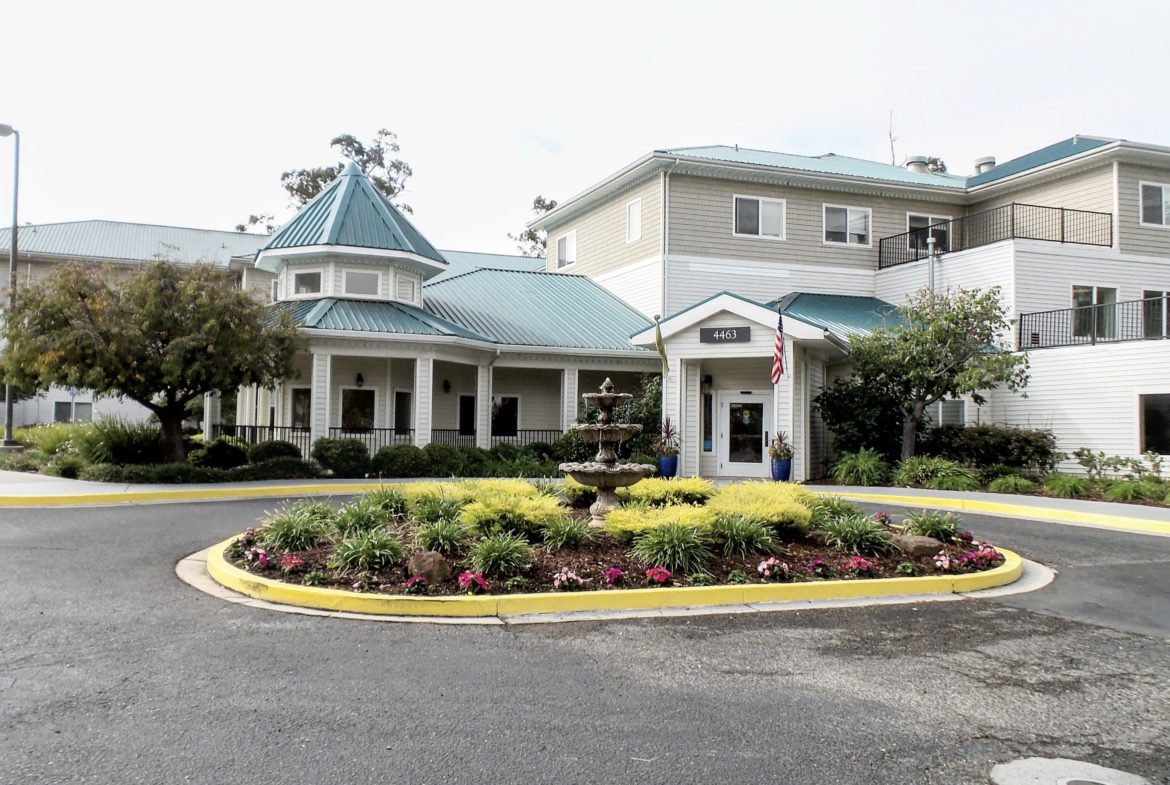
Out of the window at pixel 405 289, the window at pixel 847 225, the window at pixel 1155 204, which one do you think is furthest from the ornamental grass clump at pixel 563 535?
the window at pixel 1155 204

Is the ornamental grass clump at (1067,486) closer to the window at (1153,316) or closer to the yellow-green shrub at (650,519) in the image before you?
the window at (1153,316)

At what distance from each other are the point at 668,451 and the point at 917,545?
1081 cm

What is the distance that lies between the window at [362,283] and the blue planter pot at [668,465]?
364 inches

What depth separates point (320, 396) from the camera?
19.6 meters

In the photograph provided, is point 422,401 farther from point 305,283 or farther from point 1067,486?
point 1067,486

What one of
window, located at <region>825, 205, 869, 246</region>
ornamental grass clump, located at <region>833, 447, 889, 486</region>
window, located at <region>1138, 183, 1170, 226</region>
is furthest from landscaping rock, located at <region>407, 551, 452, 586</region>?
window, located at <region>1138, 183, 1170, 226</region>

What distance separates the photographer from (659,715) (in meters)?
4.61

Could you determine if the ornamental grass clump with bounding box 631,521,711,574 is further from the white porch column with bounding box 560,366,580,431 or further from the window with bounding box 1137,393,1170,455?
the window with bounding box 1137,393,1170,455

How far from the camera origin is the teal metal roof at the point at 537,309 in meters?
22.8

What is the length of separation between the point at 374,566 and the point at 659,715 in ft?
12.7

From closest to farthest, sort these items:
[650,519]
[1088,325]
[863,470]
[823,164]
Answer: [650,519] < [863,470] < [1088,325] < [823,164]

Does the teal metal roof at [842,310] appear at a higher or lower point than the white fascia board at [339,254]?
lower

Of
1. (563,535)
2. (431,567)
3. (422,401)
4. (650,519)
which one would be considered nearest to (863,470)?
(422,401)

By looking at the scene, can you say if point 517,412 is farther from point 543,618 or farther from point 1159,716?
point 1159,716
